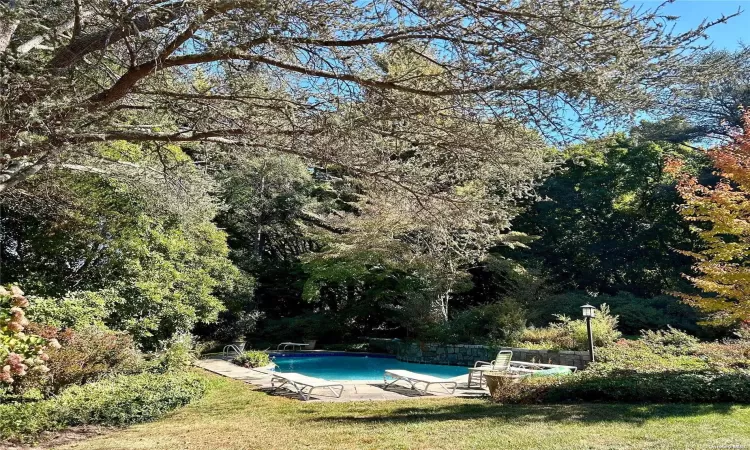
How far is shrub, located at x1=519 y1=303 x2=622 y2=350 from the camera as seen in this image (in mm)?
13438

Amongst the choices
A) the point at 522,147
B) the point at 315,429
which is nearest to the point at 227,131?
the point at 522,147

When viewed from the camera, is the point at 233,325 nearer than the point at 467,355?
No

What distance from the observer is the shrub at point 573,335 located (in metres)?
13.4

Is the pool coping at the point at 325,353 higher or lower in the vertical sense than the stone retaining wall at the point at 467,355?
lower

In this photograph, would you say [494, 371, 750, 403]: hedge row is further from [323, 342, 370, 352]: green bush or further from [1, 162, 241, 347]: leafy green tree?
[323, 342, 370, 352]: green bush

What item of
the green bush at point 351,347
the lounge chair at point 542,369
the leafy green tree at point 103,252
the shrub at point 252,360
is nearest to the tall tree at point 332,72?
→ the lounge chair at point 542,369

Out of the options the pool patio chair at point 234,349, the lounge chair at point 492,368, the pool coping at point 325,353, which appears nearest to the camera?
the lounge chair at point 492,368

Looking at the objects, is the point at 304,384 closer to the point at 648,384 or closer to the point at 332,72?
the point at 648,384

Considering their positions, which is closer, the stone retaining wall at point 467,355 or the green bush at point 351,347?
the stone retaining wall at point 467,355

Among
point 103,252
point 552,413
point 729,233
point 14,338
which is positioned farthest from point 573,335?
point 14,338

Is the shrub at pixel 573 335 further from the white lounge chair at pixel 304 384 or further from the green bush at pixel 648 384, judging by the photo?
the white lounge chair at pixel 304 384

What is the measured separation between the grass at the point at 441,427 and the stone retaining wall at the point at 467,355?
5.59m

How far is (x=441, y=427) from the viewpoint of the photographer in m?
6.55

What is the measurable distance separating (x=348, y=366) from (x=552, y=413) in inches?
443
